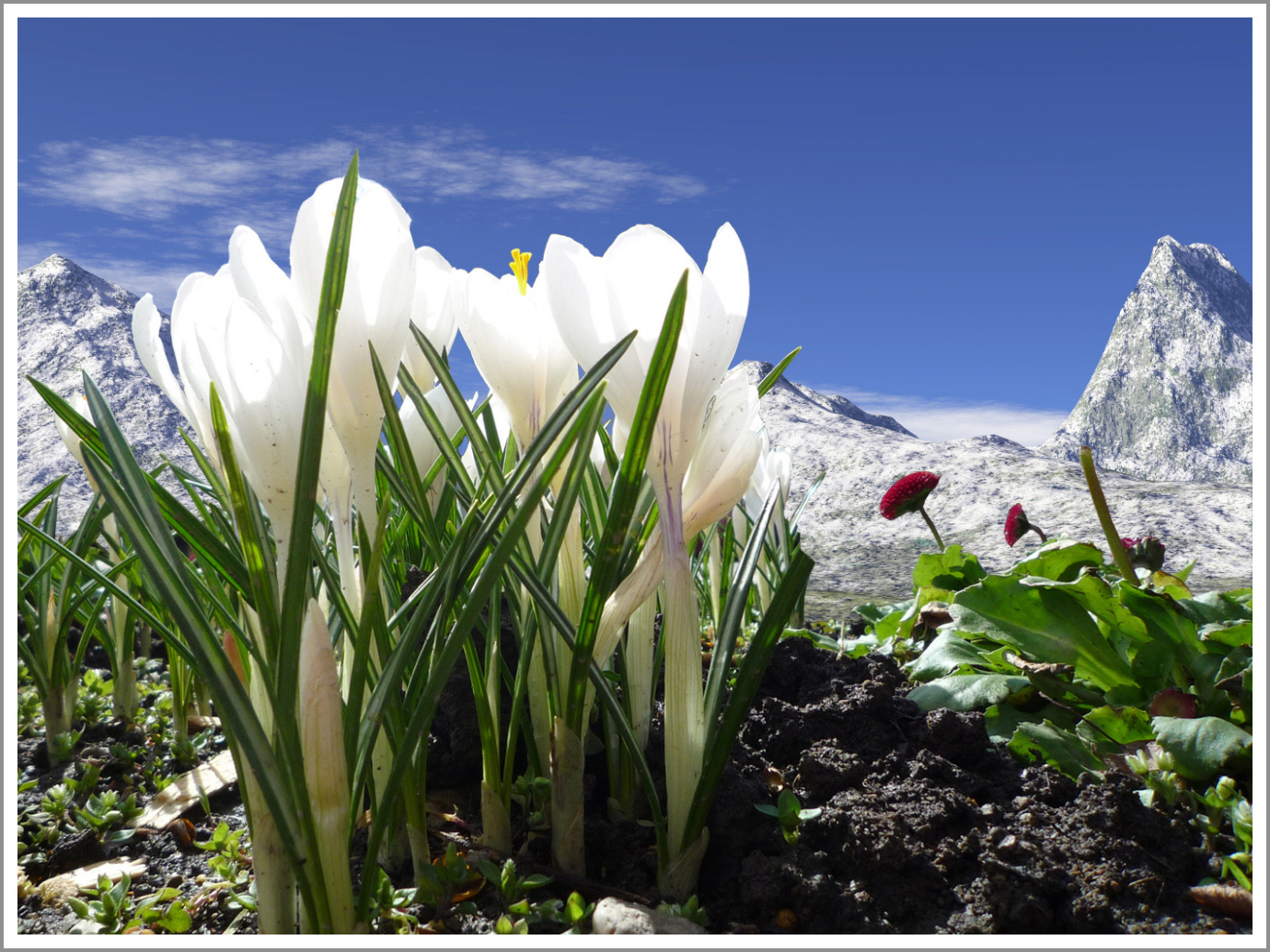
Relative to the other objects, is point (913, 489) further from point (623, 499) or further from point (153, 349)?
point (153, 349)

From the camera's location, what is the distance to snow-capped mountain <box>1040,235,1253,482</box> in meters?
51.7

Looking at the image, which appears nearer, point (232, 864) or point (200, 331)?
point (200, 331)

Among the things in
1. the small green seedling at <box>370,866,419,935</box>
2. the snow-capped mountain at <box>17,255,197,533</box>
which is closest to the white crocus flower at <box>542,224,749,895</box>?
the small green seedling at <box>370,866,419,935</box>

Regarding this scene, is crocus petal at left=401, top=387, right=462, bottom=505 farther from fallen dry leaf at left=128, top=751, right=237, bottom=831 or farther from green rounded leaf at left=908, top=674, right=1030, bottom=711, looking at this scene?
green rounded leaf at left=908, top=674, right=1030, bottom=711

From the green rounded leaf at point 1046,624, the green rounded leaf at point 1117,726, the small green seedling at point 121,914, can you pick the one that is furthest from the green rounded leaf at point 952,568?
the small green seedling at point 121,914

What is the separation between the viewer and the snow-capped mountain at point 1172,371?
2034 inches

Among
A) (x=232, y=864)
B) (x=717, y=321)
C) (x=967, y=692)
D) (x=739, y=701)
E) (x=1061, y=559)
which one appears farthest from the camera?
(x=1061, y=559)

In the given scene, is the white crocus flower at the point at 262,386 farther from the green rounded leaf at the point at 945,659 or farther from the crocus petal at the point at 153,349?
the green rounded leaf at the point at 945,659

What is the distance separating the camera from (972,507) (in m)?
4.35

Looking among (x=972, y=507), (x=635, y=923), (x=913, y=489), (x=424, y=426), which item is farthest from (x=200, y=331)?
(x=972, y=507)

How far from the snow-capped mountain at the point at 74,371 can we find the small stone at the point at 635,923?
2.95m

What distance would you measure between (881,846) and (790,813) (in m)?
0.11

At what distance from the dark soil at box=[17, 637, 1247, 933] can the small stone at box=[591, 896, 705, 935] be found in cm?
8

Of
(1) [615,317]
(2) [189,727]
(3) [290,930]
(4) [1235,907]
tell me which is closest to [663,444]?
(1) [615,317]
